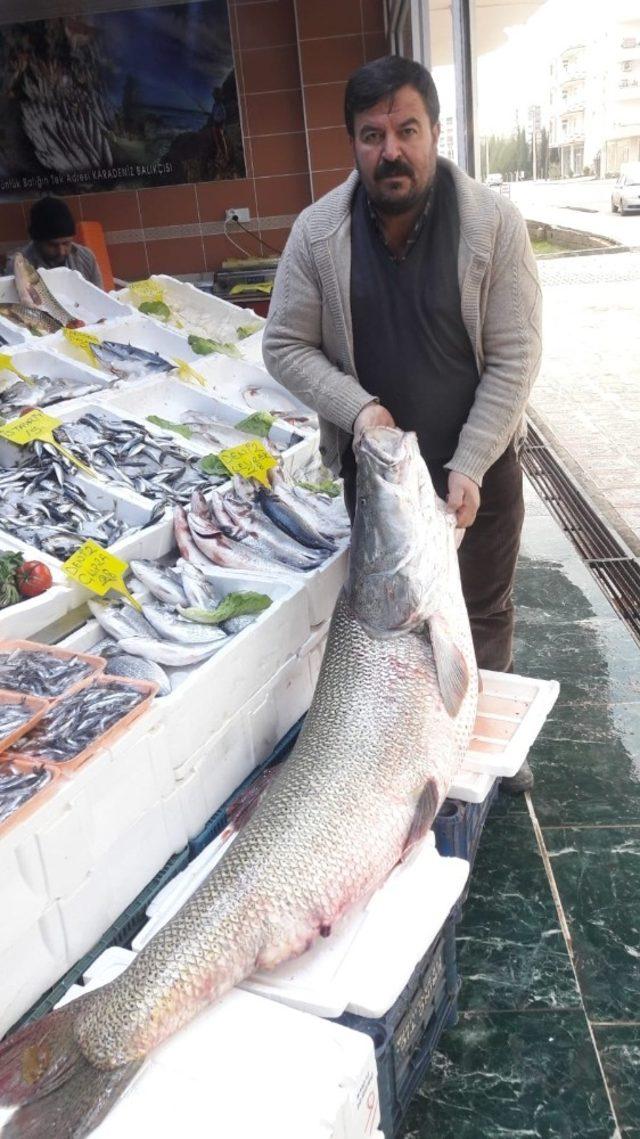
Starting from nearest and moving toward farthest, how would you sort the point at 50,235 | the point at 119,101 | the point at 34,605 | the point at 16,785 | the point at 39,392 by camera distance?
1. the point at 16,785
2. the point at 34,605
3. the point at 39,392
4. the point at 50,235
5. the point at 119,101

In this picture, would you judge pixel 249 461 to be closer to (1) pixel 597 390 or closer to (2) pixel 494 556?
(2) pixel 494 556

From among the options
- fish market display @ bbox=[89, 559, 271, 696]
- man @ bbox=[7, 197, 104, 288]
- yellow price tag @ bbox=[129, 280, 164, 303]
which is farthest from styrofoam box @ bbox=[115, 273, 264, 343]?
fish market display @ bbox=[89, 559, 271, 696]

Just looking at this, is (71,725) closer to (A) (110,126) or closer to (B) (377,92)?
(B) (377,92)

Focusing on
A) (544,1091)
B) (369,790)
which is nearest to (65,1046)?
(369,790)

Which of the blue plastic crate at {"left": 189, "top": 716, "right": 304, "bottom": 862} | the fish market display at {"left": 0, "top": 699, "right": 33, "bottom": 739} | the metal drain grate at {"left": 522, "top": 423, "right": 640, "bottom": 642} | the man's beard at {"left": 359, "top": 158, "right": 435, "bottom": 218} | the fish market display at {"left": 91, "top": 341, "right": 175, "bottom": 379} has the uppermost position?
the man's beard at {"left": 359, "top": 158, "right": 435, "bottom": 218}

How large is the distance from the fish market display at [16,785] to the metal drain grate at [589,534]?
360 cm

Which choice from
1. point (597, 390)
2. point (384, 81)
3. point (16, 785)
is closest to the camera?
point (16, 785)

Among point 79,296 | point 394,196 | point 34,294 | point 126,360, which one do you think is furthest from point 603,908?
point 79,296

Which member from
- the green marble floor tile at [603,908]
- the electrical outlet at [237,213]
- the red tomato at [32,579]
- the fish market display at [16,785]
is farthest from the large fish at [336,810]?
the electrical outlet at [237,213]

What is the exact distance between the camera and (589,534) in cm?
626

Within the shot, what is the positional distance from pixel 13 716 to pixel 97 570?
2.67ft

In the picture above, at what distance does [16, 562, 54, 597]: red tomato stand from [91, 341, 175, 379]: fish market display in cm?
232

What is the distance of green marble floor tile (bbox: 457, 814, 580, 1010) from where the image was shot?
2.69 m

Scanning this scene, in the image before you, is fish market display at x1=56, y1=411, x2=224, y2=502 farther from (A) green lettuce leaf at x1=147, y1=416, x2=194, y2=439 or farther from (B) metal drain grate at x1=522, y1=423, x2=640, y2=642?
(B) metal drain grate at x1=522, y1=423, x2=640, y2=642
